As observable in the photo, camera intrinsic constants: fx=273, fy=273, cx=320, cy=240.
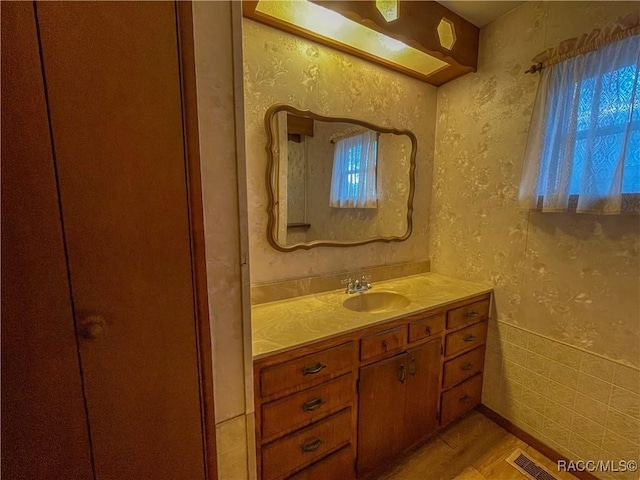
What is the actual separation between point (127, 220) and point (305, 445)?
1.04 metres

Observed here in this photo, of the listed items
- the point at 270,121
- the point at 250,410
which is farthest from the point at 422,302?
the point at 270,121

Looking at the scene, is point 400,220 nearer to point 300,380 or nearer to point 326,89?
point 326,89

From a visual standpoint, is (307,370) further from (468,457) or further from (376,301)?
(468,457)

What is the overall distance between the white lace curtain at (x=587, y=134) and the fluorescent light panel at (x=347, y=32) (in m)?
0.62

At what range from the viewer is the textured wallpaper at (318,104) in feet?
4.18

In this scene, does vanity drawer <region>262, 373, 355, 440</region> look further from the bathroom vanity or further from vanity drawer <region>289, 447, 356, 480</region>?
vanity drawer <region>289, 447, 356, 480</region>

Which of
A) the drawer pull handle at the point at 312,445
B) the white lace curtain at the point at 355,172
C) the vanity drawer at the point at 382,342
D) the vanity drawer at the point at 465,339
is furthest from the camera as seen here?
the white lace curtain at the point at 355,172

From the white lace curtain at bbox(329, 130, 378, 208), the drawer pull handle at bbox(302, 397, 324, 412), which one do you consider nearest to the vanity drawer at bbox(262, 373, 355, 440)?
the drawer pull handle at bbox(302, 397, 324, 412)

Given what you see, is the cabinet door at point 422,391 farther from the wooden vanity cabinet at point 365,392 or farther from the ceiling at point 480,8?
the ceiling at point 480,8

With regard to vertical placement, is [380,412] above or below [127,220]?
below

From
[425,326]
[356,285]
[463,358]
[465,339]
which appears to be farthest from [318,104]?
[463,358]

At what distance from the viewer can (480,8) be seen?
4.82 ft

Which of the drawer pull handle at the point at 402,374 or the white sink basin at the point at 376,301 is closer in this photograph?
the drawer pull handle at the point at 402,374

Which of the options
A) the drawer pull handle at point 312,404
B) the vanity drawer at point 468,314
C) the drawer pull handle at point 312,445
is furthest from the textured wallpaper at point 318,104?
the drawer pull handle at point 312,445
